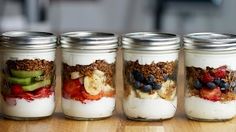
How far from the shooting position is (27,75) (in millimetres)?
887

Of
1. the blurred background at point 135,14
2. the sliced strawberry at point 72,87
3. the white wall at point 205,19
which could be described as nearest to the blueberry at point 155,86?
the sliced strawberry at point 72,87

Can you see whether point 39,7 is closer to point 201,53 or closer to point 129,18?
point 129,18

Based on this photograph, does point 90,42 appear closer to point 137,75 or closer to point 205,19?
point 137,75

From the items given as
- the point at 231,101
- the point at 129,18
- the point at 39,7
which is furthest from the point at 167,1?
the point at 231,101

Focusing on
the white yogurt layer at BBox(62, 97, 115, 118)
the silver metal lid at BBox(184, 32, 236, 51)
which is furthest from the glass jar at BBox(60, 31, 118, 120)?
the silver metal lid at BBox(184, 32, 236, 51)

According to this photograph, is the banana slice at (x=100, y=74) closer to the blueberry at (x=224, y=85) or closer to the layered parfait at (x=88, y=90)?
the layered parfait at (x=88, y=90)

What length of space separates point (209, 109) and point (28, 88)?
10.7 inches

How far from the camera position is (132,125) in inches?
34.9

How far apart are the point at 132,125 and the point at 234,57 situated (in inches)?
7.2

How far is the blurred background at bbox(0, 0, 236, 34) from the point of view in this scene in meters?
3.64

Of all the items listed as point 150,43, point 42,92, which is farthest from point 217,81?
point 42,92

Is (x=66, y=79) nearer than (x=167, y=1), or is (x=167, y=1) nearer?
(x=66, y=79)

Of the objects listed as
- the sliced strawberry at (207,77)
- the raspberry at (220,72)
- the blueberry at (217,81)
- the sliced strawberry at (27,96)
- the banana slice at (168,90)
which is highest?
the raspberry at (220,72)

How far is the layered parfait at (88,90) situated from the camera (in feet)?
2.92
